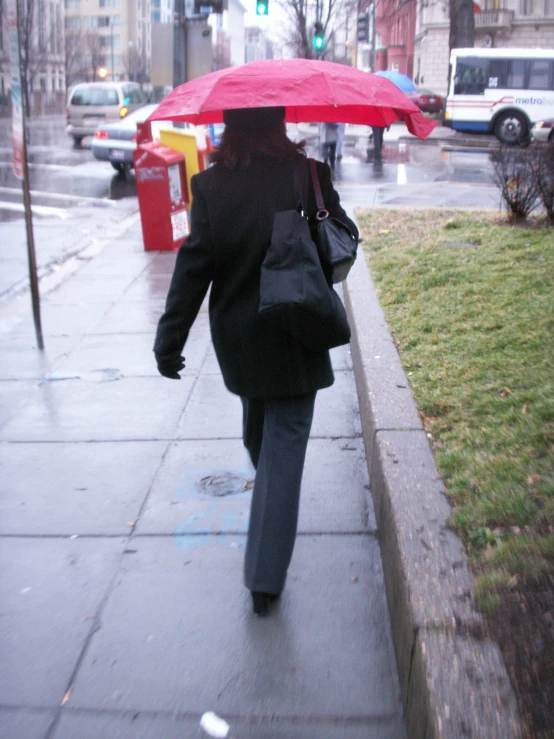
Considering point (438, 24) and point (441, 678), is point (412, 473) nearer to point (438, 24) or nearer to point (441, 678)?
point (441, 678)

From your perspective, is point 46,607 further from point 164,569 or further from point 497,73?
point 497,73

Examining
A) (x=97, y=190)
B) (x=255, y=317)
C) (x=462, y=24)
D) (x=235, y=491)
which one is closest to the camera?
(x=255, y=317)

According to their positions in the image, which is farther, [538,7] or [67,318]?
[538,7]

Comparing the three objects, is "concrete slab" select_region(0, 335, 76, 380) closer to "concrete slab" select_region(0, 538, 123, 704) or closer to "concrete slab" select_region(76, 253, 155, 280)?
"concrete slab" select_region(76, 253, 155, 280)

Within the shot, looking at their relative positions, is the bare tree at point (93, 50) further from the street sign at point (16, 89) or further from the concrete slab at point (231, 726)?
the concrete slab at point (231, 726)

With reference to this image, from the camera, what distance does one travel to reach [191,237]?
2.79 metres

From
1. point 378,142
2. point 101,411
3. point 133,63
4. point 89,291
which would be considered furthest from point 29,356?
point 133,63

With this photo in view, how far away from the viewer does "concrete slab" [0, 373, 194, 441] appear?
485cm

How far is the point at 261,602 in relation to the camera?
3104mm

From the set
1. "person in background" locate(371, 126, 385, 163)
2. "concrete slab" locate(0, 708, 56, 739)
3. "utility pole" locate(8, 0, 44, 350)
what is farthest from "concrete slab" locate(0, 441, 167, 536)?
"person in background" locate(371, 126, 385, 163)

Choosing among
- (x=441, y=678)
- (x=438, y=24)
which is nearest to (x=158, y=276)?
(x=441, y=678)

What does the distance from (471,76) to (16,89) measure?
83.2 feet

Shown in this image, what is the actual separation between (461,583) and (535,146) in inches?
299

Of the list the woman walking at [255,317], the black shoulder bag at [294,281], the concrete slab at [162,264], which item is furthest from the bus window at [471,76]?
the black shoulder bag at [294,281]
